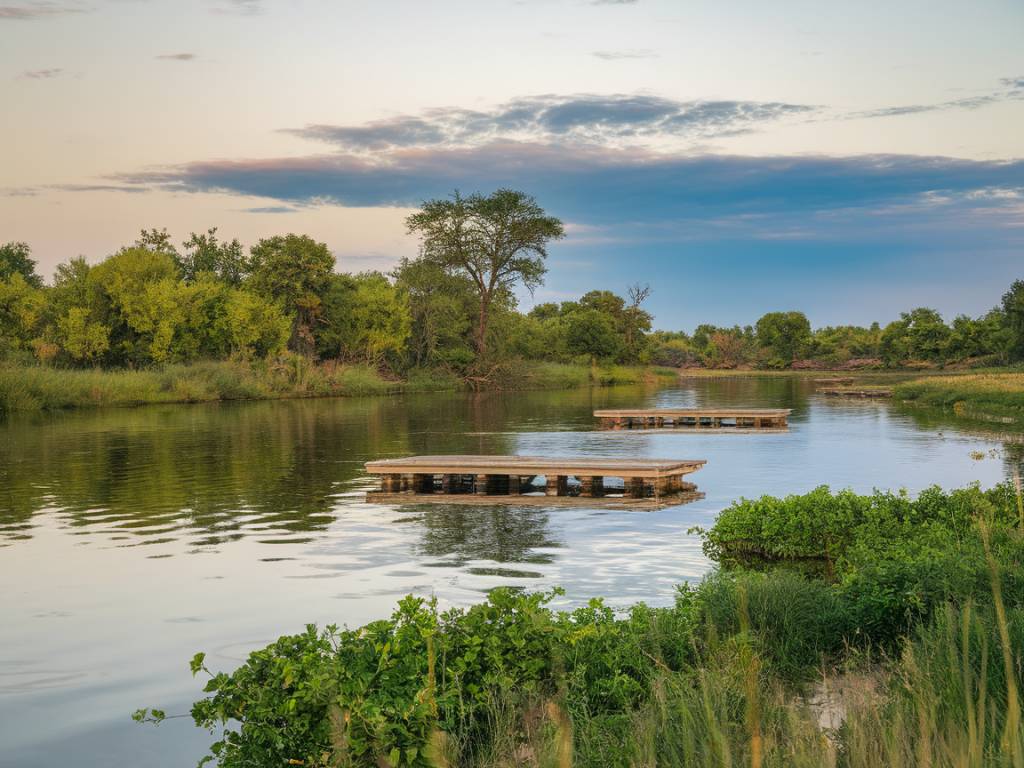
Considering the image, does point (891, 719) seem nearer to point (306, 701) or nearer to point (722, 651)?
point (722, 651)

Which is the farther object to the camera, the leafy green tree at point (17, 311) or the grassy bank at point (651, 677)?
the leafy green tree at point (17, 311)

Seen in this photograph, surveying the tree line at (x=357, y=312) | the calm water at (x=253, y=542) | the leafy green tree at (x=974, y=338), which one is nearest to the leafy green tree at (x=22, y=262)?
the tree line at (x=357, y=312)

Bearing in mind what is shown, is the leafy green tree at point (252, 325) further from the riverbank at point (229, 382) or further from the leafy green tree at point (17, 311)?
the leafy green tree at point (17, 311)

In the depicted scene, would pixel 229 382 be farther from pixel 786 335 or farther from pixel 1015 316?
pixel 786 335

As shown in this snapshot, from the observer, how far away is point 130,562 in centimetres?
1352

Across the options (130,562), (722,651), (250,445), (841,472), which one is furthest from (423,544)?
(250,445)

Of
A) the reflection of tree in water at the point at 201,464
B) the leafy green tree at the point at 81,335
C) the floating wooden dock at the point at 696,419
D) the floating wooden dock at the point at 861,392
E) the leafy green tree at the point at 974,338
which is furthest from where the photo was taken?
the leafy green tree at the point at 974,338

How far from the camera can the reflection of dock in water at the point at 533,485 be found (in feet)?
60.8

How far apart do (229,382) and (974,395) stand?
3637 cm

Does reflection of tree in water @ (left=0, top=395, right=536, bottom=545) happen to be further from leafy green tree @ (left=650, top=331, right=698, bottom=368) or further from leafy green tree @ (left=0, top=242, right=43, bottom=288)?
leafy green tree @ (left=650, top=331, right=698, bottom=368)

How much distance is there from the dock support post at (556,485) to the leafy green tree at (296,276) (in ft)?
154

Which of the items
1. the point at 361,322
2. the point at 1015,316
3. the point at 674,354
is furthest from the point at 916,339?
the point at 361,322

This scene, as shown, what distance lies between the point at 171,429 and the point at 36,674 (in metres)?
27.0

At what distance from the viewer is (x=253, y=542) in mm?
14812
